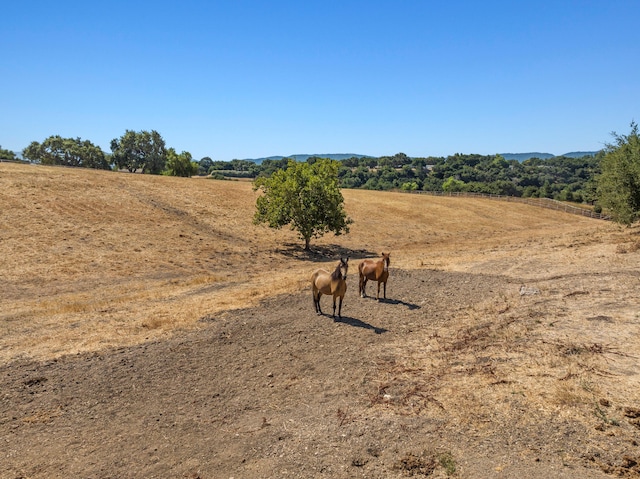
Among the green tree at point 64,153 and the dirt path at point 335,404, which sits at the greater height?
the green tree at point 64,153

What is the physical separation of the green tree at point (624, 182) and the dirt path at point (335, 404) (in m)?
24.6

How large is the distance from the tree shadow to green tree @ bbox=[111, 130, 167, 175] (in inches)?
3309

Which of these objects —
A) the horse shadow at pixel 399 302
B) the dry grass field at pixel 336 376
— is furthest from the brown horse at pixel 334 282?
the horse shadow at pixel 399 302

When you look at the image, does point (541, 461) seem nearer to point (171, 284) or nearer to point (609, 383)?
point (609, 383)

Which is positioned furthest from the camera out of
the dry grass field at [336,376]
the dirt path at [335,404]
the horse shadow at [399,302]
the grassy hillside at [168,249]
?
the grassy hillside at [168,249]

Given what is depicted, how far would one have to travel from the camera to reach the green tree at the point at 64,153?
113 m

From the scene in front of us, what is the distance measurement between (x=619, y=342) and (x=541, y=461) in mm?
5977

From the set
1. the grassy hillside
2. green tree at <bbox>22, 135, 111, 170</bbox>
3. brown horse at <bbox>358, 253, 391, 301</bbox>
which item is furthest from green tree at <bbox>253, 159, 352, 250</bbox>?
green tree at <bbox>22, 135, 111, 170</bbox>

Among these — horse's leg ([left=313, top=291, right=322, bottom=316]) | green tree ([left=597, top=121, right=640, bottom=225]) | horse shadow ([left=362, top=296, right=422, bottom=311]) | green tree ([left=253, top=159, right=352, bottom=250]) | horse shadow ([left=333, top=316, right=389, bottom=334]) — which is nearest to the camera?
horse shadow ([left=333, top=316, right=389, bottom=334])

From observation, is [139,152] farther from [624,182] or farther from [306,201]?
[624,182]

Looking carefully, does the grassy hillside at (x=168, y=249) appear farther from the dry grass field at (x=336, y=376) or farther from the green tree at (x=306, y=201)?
the green tree at (x=306, y=201)

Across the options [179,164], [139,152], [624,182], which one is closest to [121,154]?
[139,152]

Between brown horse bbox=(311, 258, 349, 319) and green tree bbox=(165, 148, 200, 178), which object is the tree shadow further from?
green tree bbox=(165, 148, 200, 178)

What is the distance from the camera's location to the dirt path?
6.95 meters
